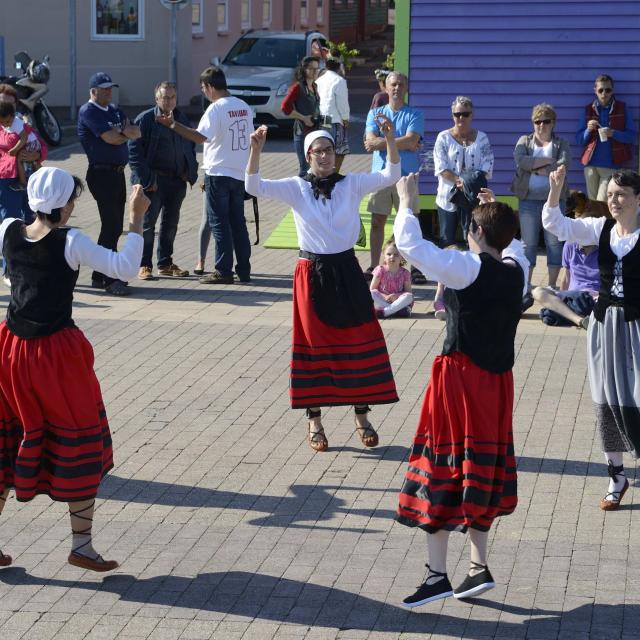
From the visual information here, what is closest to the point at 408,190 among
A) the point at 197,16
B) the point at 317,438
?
the point at 317,438

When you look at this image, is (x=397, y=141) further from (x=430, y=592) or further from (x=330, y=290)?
(x=430, y=592)

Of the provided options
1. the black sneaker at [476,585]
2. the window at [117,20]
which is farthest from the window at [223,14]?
the black sneaker at [476,585]

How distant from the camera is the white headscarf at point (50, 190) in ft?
19.9

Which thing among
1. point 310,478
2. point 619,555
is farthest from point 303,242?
point 619,555

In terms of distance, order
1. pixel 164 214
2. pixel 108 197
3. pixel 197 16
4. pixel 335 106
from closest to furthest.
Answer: pixel 108 197 → pixel 164 214 → pixel 335 106 → pixel 197 16

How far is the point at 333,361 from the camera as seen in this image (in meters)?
7.93

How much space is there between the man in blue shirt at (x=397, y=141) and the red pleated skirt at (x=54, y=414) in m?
6.28

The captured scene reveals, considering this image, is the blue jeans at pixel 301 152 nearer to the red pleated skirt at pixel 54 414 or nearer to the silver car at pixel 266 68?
the silver car at pixel 266 68

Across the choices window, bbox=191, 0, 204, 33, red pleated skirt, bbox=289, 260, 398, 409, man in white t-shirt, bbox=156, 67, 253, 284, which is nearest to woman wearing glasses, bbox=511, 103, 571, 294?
man in white t-shirt, bbox=156, 67, 253, 284

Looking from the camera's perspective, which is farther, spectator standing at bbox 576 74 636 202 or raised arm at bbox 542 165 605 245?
spectator standing at bbox 576 74 636 202

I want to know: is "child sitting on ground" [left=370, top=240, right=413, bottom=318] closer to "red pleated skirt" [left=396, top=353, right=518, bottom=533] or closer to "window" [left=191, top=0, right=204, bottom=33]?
"red pleated skirt" [left=396, top=353, right=518, bottom=533]

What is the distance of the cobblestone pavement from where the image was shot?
5.76 m

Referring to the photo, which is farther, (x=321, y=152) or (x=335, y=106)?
(x=335, y=106)

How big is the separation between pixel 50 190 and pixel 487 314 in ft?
6.67
